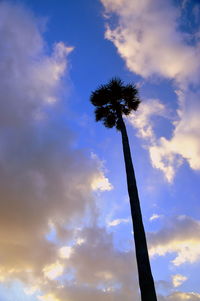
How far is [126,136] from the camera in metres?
14.0

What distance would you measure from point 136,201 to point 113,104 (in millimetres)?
7795

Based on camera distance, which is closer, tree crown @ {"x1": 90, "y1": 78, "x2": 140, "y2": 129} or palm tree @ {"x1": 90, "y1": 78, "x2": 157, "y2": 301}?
palm tree @ {"x1": 90, "y1": 78, "x2": 157, "y2": 301}

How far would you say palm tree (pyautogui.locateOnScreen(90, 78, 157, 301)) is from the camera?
30.3 ft

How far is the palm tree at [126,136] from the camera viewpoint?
923 cm

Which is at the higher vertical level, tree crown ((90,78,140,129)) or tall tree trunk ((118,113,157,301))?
tree crown ((90,78,140,129))

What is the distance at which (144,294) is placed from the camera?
8922mm

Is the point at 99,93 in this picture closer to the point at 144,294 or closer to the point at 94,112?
the point at 94,112

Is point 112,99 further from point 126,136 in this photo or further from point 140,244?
point 140,244

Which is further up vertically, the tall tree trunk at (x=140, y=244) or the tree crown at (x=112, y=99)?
the tree crown at (x=112, y=99)

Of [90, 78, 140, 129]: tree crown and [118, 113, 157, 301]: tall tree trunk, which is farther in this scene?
[90, 78, 140, 129]: tree crown

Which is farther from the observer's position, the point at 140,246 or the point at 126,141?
the point at 126,141

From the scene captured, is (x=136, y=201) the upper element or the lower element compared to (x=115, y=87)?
lower

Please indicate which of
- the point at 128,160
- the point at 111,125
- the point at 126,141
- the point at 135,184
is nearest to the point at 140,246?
the point at 135,184

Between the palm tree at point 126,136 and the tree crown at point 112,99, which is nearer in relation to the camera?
the palm tree at point 126,136
